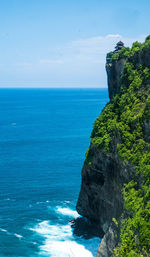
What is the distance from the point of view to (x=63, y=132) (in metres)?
121

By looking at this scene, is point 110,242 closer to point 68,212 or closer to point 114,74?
point 68,212

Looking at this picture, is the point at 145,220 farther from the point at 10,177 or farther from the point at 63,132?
the point at 63,132

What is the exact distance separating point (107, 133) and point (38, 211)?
21.2m

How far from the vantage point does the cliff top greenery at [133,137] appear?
32531 mm

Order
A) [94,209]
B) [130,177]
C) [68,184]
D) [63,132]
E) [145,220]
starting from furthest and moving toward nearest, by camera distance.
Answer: [63,132]
[68,184]
[94,209]
[130,177]
[145,220]

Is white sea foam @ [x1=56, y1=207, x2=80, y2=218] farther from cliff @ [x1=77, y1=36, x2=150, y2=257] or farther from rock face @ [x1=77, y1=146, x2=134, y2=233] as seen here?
cliff @ [x1=77, y1=36, x2=150, y2=257]

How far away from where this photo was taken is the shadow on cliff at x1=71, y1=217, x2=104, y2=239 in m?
48.6

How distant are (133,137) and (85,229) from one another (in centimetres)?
1935

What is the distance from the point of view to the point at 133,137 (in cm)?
3922

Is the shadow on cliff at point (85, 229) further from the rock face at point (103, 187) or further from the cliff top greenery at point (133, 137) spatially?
the cliff top greenery at point (133, 137)

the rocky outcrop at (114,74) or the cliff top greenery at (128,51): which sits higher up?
the cliff top greenery at (128,51)

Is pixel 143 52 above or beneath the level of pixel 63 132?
beneath

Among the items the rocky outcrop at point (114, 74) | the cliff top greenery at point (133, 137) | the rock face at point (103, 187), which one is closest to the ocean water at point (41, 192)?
the rock face at point (103, 187)

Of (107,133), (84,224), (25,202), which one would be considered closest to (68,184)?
(25,202)
